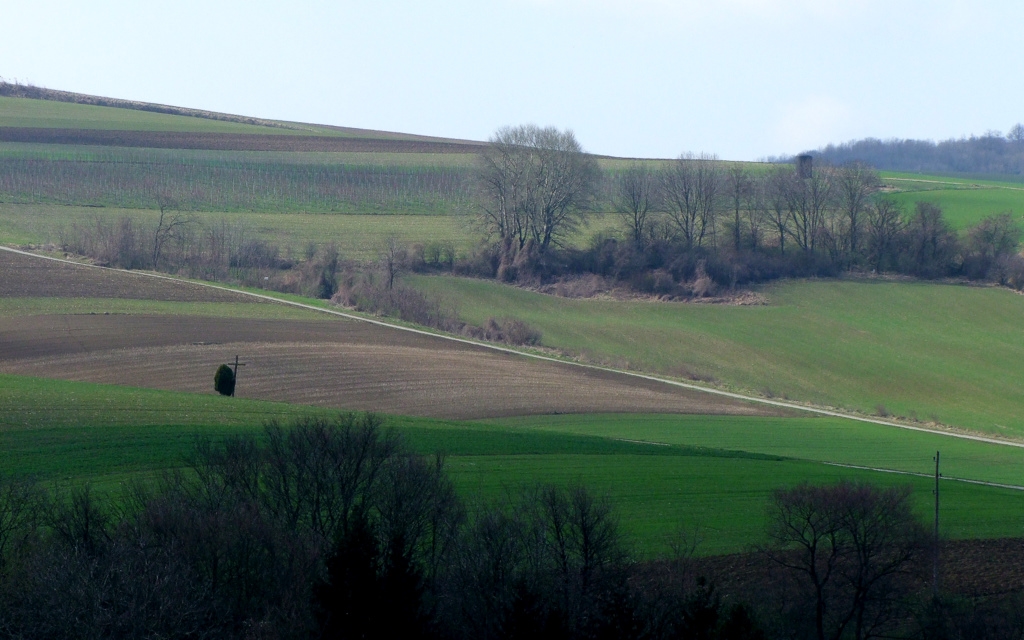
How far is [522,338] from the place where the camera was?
55.5 m

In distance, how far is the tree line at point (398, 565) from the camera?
14695 millimetres

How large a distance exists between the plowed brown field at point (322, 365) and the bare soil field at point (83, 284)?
17cm

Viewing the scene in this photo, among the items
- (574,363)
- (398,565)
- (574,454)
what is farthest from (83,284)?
(398,565)

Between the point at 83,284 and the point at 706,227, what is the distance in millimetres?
43547

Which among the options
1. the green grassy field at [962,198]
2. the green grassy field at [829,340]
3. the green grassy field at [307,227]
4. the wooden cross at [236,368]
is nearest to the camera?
the wooden cross at [236,368]

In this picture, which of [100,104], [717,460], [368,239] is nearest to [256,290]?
[368,239]

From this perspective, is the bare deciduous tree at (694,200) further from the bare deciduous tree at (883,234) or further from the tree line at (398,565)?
the tree line at (398,565)

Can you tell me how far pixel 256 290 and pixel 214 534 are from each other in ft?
138

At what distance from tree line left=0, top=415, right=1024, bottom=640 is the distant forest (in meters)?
134

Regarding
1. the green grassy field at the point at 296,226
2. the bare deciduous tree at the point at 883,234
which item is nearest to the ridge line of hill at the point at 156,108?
the green grassy field at the point at 296,226

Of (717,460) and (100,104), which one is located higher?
(100,104)

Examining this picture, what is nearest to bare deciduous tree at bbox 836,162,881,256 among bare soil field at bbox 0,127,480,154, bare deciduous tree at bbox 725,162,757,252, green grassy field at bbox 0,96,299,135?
bare deciduous tree at bbox 725,162,757,252

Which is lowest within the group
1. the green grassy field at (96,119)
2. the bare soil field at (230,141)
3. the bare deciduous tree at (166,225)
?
the bare deciduous tree at (166,225)

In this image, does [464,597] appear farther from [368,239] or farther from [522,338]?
[368,239]
